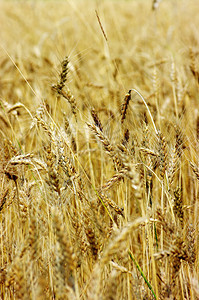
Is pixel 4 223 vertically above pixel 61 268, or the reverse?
pixel 4 223

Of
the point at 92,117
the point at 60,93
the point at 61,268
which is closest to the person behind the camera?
the point at 61,268

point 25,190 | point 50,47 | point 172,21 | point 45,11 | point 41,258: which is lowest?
point 41,258

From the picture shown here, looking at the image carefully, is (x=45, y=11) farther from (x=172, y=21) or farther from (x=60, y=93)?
(x=60, y=93)

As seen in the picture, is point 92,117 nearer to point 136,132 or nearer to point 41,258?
point 136,132

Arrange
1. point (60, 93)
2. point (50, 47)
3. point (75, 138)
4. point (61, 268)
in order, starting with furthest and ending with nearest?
point (50, 47) < point (75, 138) < point (60, 93) < point (61, 268)

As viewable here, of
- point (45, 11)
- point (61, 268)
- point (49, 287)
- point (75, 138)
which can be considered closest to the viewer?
point (61, 268)

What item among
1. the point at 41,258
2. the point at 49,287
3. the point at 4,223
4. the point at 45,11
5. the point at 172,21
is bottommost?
the point at 49,287

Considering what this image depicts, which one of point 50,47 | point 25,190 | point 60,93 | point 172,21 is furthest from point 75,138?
point 172,21

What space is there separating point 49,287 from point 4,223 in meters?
0.40

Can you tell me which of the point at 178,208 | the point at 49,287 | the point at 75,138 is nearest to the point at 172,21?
the point at 75,138

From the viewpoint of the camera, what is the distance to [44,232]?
1.09 m

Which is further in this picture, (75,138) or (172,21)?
(172,21)

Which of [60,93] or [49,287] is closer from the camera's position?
[49,287]

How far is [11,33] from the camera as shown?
5.01 m
